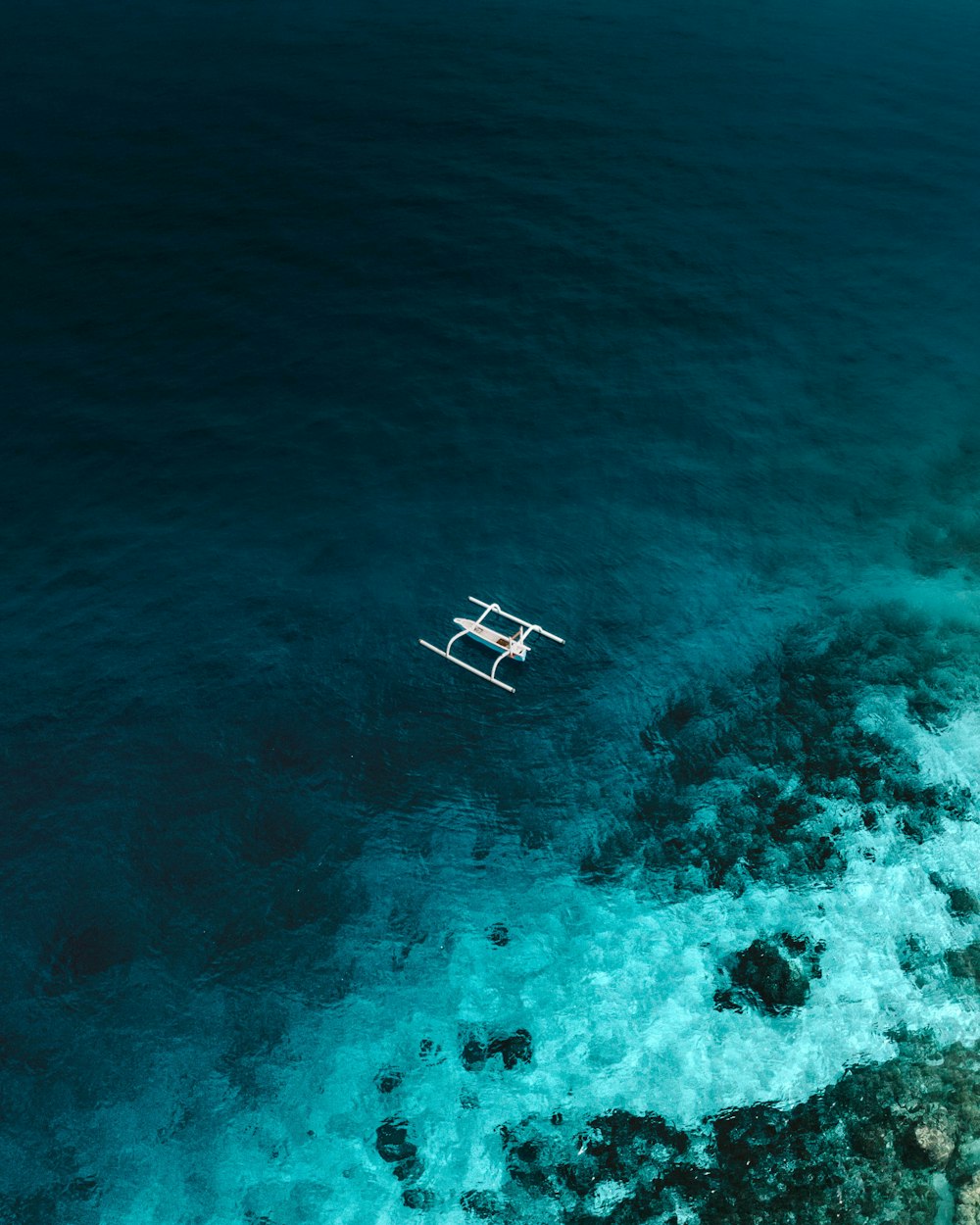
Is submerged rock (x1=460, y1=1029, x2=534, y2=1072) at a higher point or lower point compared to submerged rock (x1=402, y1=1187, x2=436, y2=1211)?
higher

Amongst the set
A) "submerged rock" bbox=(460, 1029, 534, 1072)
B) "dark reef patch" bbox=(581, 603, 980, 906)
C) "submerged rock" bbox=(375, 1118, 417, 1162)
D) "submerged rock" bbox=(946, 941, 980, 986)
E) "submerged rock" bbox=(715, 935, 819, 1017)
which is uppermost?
"dark reef patch" bbox=(581, 603, 980, 906)

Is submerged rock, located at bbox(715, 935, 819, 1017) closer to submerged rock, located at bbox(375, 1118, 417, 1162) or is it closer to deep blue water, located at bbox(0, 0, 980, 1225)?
deep blue water, located at bbox(0, 0, 980, 1225)

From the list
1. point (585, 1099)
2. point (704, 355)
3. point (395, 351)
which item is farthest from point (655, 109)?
point (585, 1099)

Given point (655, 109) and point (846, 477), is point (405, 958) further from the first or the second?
point (655, 109)

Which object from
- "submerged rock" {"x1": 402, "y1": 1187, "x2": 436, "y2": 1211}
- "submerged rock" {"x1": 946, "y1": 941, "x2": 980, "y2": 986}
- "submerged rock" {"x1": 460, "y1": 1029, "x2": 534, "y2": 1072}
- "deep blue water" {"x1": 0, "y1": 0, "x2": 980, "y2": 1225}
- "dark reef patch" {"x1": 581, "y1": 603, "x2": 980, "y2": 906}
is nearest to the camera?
"submerged rock" {"x1": 402, "y1": 1187, "x2": 436, "y2": 1211}

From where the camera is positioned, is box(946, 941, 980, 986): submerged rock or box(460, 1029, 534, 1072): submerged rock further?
box(946, 941, 980, 986): submerged rock

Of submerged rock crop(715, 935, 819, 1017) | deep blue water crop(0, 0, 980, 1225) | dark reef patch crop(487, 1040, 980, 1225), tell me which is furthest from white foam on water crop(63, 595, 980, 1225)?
dark reef patch crop(487, 1040, 980, 1225)

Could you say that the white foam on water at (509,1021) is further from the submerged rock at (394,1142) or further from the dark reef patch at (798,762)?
the dark reef patch at (798,762)
